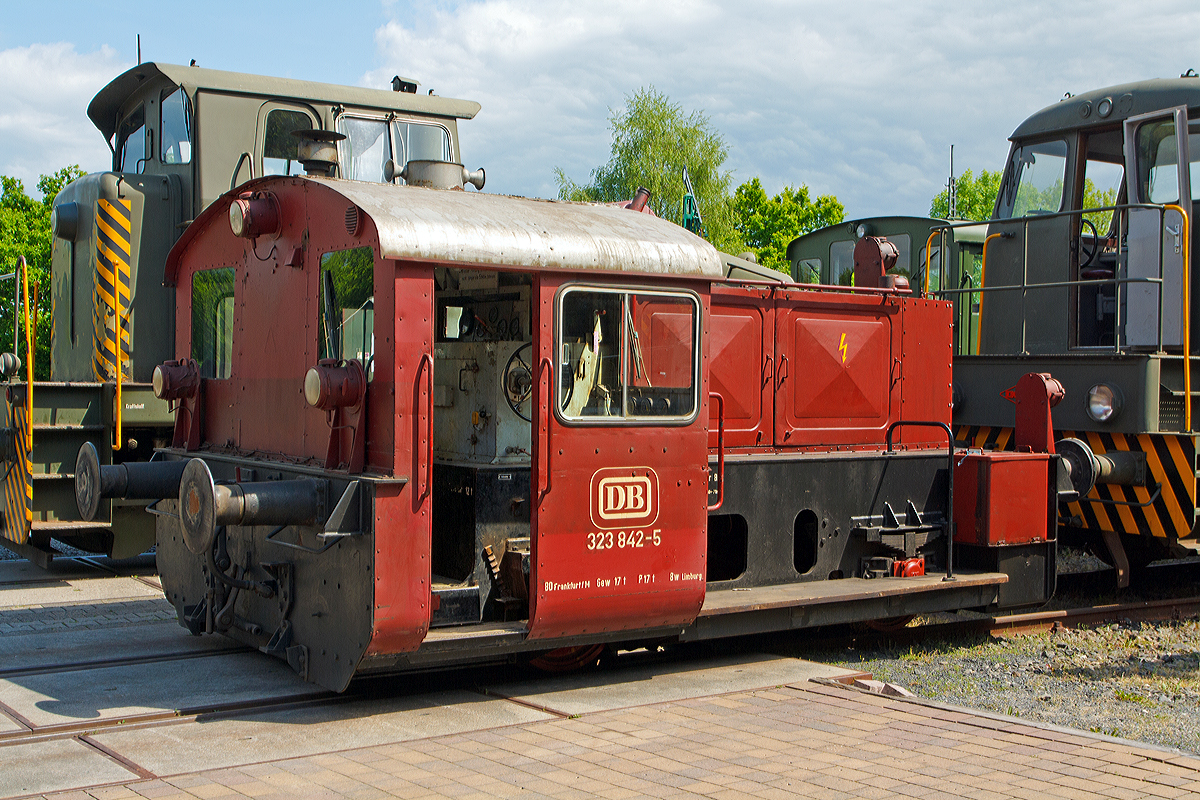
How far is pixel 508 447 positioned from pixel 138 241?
214 inches

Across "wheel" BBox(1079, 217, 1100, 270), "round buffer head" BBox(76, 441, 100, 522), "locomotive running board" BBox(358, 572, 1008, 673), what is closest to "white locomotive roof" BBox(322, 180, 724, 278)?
"locomotive running board" BBox(358, 572, 1008, 673)

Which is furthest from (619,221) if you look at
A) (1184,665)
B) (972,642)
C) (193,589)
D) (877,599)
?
(1184,665)

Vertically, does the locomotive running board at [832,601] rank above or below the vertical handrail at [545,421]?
below

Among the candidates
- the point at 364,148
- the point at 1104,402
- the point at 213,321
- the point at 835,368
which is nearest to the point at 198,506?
the point at 213,321

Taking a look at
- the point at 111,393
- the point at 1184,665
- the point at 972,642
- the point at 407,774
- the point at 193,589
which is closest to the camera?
the point at 407,774

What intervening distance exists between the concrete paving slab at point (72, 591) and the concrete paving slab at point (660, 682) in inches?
167

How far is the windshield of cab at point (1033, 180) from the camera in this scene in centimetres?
1088

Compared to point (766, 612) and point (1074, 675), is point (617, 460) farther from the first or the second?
point (1074, 675)

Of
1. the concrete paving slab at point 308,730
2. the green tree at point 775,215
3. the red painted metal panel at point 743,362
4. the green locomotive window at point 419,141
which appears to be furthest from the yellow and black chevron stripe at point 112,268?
the green tree at point 775,215

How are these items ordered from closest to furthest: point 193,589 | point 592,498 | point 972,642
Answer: point 592,498 → point 193,589 → point 972,642

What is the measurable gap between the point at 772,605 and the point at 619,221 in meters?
2.40

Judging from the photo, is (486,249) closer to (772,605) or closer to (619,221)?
(619,221)

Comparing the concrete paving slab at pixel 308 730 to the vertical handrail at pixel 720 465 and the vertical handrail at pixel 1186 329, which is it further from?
the vertical handrail at pixel 1186 329

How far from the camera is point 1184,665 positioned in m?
7.49
